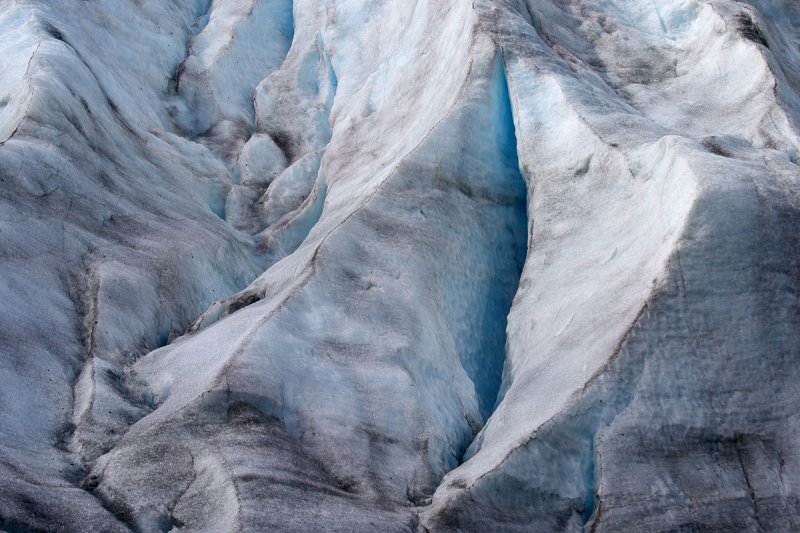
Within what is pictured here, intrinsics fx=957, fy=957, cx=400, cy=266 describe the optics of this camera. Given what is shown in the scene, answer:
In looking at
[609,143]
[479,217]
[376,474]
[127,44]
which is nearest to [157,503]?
[376,474]

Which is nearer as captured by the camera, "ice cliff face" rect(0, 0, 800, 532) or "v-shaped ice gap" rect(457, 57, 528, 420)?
"ice cliff face" rect(0, 0, 800, 532)

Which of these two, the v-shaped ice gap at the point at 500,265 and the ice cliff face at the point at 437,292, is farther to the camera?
the v-shaped ice gap at the point at 500,265

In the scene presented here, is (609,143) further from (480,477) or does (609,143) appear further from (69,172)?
(69,172)

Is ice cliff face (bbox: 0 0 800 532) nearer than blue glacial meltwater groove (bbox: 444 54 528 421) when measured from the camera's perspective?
Yes

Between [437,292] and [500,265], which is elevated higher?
[437,292]

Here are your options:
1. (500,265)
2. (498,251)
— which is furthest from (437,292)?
(498,251)

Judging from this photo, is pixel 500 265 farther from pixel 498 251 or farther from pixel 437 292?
pixel 437 292

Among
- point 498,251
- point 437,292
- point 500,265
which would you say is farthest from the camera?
point 498,251

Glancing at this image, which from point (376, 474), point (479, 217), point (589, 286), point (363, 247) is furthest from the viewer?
point (479, 217)
